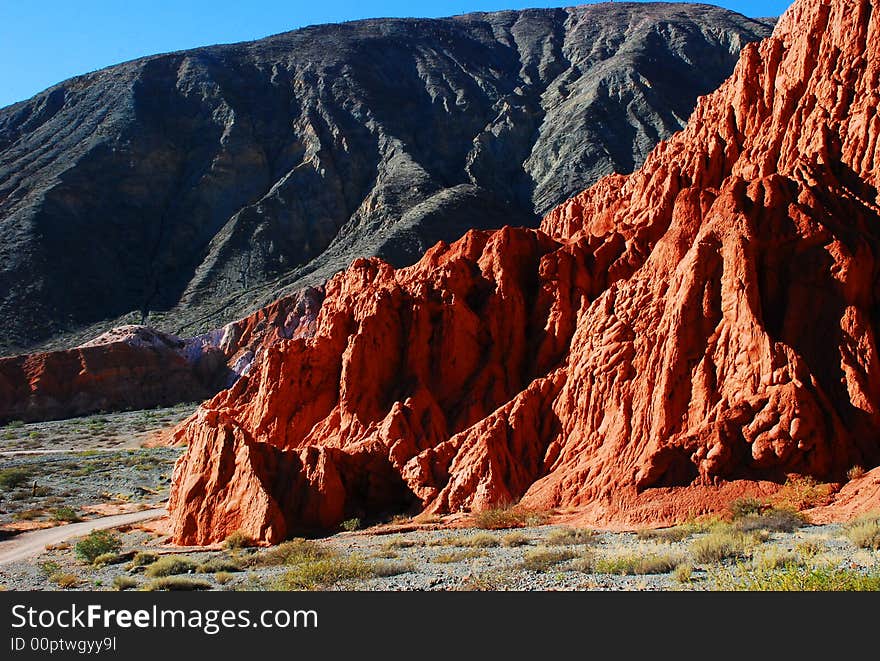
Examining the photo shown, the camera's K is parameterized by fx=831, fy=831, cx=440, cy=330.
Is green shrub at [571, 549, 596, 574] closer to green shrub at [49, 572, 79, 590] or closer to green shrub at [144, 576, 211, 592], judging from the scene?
green shrub at [144, 576, 211, 592]

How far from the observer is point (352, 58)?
16238 cm

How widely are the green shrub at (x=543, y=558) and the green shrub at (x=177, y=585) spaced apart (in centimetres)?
635

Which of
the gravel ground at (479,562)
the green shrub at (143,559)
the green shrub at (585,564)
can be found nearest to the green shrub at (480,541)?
the gravel ground at (479,562)

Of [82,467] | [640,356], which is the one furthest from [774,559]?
[82,467]

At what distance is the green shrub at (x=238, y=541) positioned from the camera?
74.6 ft

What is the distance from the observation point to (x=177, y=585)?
16719 millimetres

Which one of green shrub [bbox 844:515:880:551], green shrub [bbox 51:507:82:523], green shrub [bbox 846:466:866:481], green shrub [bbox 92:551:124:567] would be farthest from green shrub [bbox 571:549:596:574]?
green shrub [bbox 51:507:82:523]

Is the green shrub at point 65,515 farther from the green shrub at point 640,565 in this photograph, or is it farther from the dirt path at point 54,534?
the green shrub at point 640,565

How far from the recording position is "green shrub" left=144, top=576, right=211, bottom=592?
54.2 feet

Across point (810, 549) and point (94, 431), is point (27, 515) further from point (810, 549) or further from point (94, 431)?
point (94, 431)

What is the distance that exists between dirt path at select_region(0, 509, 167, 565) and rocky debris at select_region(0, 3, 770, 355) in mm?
66486

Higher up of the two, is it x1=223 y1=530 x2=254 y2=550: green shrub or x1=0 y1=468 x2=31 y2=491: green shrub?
x1=0 y1=468 x2=31 y2=491: green shrub

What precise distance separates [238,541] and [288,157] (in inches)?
4765

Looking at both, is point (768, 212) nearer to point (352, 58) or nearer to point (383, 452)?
point (383, 452)
